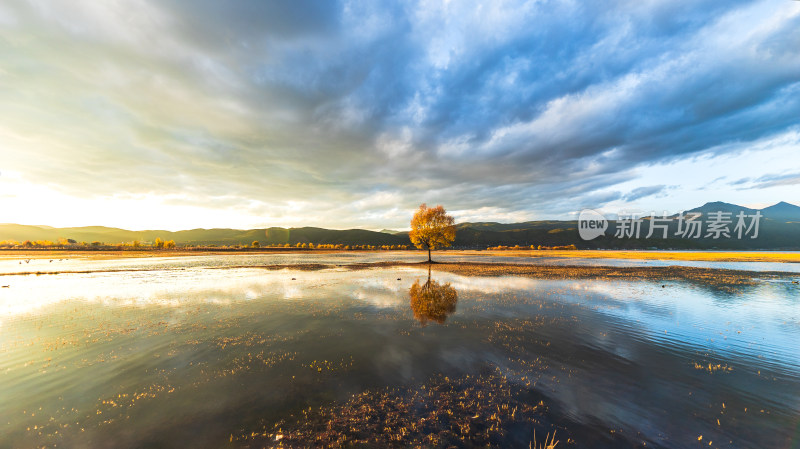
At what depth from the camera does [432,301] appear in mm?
24172

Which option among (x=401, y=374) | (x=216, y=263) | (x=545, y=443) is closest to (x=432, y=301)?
(x=401, y=374)

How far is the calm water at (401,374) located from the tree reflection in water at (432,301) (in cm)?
33

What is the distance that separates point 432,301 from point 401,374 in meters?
13.7

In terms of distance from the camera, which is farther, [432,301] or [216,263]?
[216,263]

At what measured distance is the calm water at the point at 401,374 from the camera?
24.4 feet

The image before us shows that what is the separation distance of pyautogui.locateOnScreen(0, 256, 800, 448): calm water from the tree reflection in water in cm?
33

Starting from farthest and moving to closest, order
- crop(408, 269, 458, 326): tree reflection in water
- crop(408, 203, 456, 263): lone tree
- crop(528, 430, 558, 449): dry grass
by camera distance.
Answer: crop(408, 203, 456, 263): lone tree → crop(408, 269, 458, 326): tree reflection in water → crop(528, 430, 558, 449): dry grass

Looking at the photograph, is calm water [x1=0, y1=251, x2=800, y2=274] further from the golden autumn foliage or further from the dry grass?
the dry grass

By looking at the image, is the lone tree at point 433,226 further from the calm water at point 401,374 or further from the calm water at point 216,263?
the calm water at point 401,374

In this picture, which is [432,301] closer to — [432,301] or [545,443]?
[432,301]

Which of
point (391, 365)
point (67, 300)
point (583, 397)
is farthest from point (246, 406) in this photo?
point (67, 300)

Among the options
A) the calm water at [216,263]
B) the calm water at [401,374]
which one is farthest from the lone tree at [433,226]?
the calm water at [401,374]

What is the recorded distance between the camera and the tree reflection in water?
19250mm

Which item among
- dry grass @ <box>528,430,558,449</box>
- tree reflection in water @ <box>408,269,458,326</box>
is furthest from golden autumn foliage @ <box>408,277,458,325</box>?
dry grass @ <box>528,430,558,449</box>
